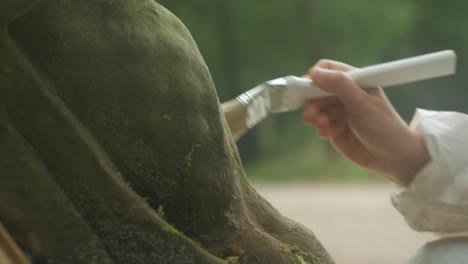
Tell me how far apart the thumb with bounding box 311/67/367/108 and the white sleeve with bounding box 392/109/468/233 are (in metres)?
0.09

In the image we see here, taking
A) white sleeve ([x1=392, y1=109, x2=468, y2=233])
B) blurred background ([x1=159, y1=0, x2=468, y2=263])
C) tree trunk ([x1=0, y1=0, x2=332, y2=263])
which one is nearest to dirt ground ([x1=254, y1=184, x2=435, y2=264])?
blurred background ([x1=159, y1=0, x2=468, y2=263])

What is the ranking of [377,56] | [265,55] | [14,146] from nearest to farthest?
[14,146] < [377,56] < [265,55]

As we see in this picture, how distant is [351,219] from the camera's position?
220 cm

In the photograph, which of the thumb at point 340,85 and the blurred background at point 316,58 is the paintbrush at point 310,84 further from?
the blurred background at point 316,58

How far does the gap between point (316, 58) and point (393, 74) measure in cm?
181

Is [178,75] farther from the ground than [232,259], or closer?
farther from the ground

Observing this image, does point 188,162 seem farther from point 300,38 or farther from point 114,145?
point 300,38

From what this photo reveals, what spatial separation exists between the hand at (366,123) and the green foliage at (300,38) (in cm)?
100

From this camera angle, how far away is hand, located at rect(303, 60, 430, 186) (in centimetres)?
79

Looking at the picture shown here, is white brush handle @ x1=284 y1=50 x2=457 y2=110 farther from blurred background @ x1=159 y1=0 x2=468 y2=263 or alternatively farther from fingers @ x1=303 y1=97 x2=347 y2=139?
blurred background @ x1=159 y1=0 x2=468 y2=263

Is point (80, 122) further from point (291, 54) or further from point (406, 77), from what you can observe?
point (291, 54)

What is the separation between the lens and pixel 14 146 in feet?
1.91

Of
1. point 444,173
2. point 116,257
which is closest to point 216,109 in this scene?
point 116,257

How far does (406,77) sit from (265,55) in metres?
1.81
